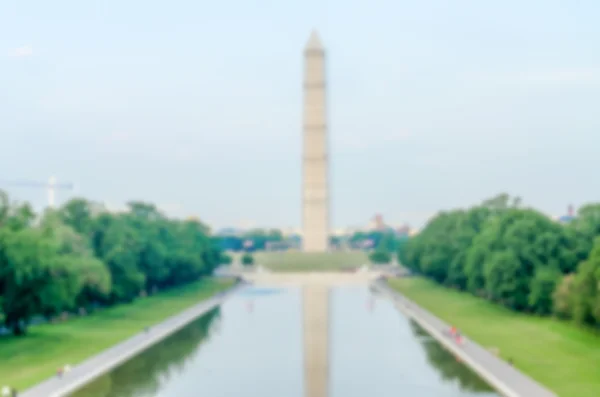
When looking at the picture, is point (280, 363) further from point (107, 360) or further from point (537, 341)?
point (537, 341)

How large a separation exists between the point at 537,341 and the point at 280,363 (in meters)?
10.5

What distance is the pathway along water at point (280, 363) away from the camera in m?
24.5

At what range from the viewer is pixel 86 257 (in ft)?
134

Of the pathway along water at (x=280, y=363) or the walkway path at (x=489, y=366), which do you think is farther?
the pathway along water at (x=280, y=363)

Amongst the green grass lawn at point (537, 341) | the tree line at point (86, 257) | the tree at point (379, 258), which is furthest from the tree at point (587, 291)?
the tree at point (379, 258)

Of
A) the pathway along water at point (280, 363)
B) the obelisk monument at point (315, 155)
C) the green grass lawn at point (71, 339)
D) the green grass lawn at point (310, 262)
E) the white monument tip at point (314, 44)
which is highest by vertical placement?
the white monument tip at point (314, 44)

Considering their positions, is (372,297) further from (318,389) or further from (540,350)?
(318,389)

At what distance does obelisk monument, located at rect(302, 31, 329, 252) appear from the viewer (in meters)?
99.8

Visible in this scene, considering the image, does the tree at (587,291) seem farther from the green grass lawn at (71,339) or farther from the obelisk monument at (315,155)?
the obelisk monument at (315,155)

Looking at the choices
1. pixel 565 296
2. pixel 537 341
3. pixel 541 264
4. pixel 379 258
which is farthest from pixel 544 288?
pixel 379 258

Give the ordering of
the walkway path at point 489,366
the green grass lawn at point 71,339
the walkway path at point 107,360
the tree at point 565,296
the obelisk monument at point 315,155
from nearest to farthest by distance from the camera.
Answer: the walkway path at point 489,366, the walkway path at point 107,360, the green grass lawn at point 71,339, the tree at point 565,296, the obelisk monument at point 315,155

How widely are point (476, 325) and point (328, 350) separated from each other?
10373mm

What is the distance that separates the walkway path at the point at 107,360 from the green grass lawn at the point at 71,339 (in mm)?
532

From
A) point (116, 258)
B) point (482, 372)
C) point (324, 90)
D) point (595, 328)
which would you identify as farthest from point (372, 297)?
point (324, 90)
